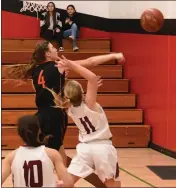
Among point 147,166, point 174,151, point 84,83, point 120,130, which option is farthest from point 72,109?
point 84,83

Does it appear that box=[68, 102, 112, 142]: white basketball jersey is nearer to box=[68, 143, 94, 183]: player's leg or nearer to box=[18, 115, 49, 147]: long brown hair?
box=[68, 143, 94, 183]: player's leg

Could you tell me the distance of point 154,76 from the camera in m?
9.80

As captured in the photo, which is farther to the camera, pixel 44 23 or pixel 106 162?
pixel 44 23

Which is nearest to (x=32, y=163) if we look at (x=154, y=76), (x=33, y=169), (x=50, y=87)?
(x=33, y=169)

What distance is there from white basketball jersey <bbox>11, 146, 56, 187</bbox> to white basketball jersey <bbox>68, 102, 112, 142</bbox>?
1.18m

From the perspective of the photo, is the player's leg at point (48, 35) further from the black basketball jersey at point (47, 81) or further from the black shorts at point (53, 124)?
the black shorts at point (53, 124)

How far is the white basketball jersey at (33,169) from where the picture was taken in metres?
4.04

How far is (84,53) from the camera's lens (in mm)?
11305

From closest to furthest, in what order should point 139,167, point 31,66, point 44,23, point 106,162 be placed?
point 106,162, point 31,66, point 139,167, point 44,23

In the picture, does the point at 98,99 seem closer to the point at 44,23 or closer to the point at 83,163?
the point at 44,23

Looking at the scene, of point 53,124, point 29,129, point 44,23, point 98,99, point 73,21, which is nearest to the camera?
point 29,129

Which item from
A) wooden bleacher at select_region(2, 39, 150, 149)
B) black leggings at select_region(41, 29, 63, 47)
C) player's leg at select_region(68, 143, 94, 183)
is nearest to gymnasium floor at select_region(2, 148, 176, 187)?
wooden bleacher at select_region(2, 39, 150, 149)

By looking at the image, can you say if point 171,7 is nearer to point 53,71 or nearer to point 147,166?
point 147,166

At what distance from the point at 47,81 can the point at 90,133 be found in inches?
49.7
